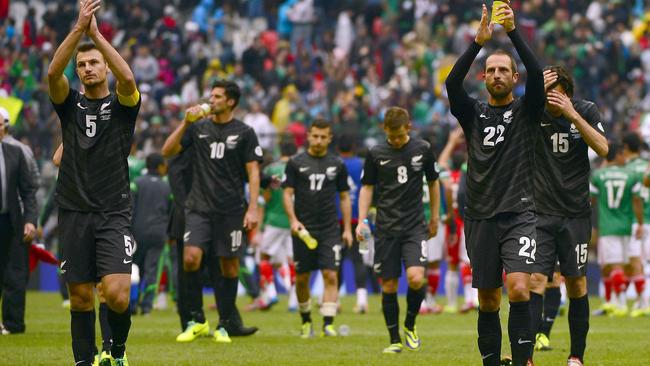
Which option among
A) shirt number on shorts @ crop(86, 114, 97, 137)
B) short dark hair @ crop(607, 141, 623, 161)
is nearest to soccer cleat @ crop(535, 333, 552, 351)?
shirt number on shorts @ crop(86, 114, 97, 137)

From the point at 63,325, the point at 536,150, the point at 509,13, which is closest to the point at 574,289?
the point at 536,150

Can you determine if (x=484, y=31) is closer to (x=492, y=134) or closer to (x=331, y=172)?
(x=492, y=134)

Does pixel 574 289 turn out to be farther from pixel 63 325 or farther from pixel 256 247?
pixel 256 247

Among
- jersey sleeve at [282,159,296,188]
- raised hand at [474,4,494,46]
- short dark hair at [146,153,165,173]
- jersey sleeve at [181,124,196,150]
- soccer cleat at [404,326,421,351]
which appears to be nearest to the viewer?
raised hand at [474,4,494,46]

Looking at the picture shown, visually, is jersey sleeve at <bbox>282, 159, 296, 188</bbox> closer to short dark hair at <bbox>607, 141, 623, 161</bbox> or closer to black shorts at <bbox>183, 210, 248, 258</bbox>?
black shorts at <bbox>183, 210, 248, 258</bbox>

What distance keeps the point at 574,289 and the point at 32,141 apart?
1678 centimetres

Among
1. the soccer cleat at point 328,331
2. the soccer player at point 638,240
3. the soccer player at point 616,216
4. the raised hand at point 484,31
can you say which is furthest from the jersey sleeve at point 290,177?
the raised hand at point 484,31

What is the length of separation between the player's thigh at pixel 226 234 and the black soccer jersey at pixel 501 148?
4646 millimetres

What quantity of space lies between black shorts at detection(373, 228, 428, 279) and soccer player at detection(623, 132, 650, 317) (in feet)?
19.1

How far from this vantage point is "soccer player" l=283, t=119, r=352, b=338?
14820 millimetres

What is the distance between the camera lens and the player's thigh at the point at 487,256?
9.56 meters

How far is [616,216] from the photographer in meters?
18.7

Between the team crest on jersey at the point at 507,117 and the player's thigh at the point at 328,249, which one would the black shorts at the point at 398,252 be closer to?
the player's thigh at the point at 328,249

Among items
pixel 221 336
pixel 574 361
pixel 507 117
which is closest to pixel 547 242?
pixel 574 361
